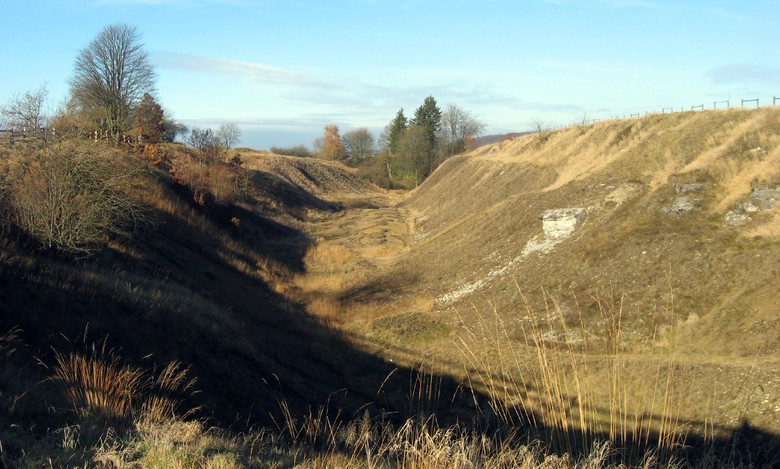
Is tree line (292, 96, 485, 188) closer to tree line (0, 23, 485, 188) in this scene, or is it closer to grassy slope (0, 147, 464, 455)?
tree line (0, 23, 485, 188)

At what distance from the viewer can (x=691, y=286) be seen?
18.5 metres

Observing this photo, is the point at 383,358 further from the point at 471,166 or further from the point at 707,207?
the point at 471,166

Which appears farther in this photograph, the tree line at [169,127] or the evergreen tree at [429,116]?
the evergreen tree at [429,116]

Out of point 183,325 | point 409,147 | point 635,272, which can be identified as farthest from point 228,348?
point 409,147

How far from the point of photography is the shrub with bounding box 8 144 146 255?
1909 centimetres

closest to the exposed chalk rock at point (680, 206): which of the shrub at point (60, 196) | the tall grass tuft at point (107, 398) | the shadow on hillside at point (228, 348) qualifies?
the shadow on hillside at point (228, 348)

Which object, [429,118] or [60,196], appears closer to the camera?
[60,196]

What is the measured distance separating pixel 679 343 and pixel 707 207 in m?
8.02

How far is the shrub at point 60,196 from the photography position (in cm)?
1909

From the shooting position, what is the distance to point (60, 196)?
19.3 m

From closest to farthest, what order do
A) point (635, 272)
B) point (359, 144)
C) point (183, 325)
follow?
1. point (183, 325)
2. point (635, 272)
3. point (359, 144)

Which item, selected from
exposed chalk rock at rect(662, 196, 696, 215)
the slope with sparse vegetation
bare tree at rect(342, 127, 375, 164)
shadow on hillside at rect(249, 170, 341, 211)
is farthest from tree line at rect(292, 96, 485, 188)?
exposed chalk rock at rect(662, 196, 696, 215)

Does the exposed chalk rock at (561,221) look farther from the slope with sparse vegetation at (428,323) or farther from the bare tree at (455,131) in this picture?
the bare tree at (455,131)

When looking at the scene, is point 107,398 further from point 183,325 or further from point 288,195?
point 288,195
